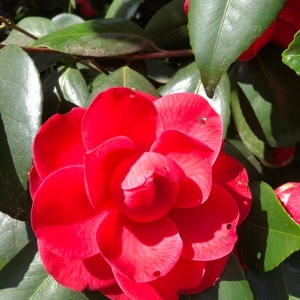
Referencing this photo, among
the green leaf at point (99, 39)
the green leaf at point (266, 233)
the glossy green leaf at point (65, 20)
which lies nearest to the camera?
the green leaf at point (266, 233)

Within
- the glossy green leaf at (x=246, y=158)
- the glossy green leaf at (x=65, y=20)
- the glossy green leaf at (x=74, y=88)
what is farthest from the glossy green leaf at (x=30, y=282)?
the glossy green leaf at (x=65, y=20)

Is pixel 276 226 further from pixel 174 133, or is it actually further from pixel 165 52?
pixel 165 52

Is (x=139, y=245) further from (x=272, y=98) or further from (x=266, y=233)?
(x=272, y=98)

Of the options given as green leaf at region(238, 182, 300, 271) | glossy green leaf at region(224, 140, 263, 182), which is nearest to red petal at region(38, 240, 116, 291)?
green leaf at region(238, 182, 300, 271)

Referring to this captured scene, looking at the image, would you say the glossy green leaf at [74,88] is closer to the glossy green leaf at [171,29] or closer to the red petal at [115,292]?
the glossy green leaf at [171,29]

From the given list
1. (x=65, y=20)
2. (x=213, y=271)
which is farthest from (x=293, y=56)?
(x=65, y=20)
